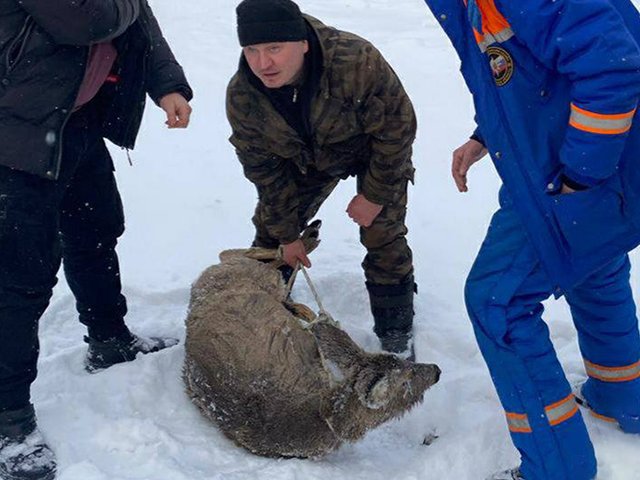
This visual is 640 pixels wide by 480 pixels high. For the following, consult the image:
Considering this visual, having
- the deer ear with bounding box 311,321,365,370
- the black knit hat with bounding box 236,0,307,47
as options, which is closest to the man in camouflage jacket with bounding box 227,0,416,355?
the black knit hat with bounding box 236,0,307,47

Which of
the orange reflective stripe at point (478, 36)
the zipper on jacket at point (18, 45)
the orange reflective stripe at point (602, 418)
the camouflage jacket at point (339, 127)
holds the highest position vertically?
the orange reflective stripe at point (478, 36)

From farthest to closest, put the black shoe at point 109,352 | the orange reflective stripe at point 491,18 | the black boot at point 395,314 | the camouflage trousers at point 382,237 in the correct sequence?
the black boot at point 395,314
the camouflage trousers at point 382,237
the black shoe at point 109,352
the orange reflective stripe at point 491,18

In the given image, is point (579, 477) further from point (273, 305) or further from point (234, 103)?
point (234, 103)

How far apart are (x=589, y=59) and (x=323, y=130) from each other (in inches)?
62.3

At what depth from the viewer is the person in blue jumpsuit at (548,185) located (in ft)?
7.51

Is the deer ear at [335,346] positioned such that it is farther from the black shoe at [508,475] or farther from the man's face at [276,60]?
the man's face at [276,60]

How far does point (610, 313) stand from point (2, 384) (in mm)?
2335

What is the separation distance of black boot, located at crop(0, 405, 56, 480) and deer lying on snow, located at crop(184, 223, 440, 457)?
26.4 inches

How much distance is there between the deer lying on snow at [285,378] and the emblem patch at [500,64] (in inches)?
54.4

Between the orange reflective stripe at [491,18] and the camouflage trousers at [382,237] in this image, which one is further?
the camouflage trousers at [382,237]

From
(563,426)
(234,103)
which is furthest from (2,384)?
(563,426)

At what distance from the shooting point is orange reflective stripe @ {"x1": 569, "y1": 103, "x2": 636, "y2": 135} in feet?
7.59

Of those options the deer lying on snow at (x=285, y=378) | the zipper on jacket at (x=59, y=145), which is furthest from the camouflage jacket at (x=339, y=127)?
the zipper on jacket at (x=59, y=145)

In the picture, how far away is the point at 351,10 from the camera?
31.8ft
